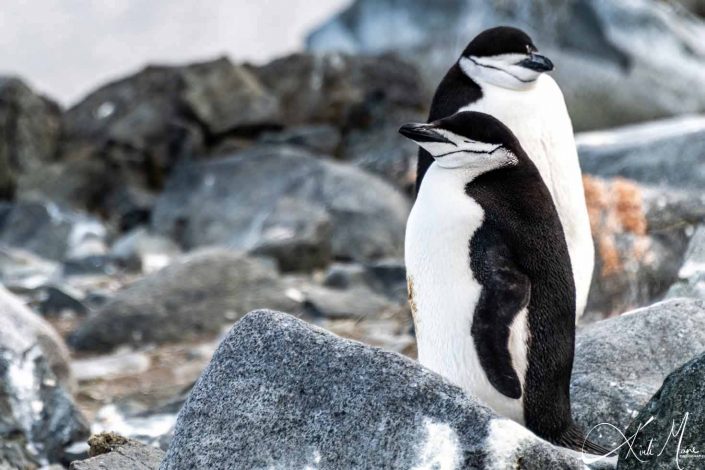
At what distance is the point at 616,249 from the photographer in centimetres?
714

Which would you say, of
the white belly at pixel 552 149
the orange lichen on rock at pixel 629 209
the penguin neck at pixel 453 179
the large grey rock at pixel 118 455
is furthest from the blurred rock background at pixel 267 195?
the large grey rock at pixel 118 455

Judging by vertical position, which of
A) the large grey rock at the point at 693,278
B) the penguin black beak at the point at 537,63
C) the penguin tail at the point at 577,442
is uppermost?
the penguin black beak at the point at 537,63

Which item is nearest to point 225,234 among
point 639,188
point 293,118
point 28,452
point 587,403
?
point 293,118

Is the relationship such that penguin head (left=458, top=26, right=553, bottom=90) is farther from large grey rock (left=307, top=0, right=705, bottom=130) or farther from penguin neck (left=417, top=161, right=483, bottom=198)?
large grey rock (left=307, top=0, right=705, bottom=130)

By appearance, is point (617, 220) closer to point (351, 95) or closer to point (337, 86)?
point (351, 95)

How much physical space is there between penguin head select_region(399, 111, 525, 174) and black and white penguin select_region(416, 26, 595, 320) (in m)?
0.84

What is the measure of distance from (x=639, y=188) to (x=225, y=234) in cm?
636

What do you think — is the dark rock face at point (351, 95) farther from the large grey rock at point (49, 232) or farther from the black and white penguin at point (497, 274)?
the black and white penguin at point (497, 274)

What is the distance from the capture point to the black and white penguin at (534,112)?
14.7ft

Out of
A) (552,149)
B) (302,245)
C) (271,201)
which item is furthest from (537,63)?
(271,201)

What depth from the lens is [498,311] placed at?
353 centimetres

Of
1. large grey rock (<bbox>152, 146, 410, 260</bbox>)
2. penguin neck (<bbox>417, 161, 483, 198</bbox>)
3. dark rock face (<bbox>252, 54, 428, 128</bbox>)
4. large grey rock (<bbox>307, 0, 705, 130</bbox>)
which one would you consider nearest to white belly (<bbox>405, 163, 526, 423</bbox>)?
penguin neck (<bbox>417, 161, 483, 198</bbox>)

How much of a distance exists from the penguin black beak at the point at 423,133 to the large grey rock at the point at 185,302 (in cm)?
508

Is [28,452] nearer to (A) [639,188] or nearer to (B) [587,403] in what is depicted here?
(B) [587,403]
